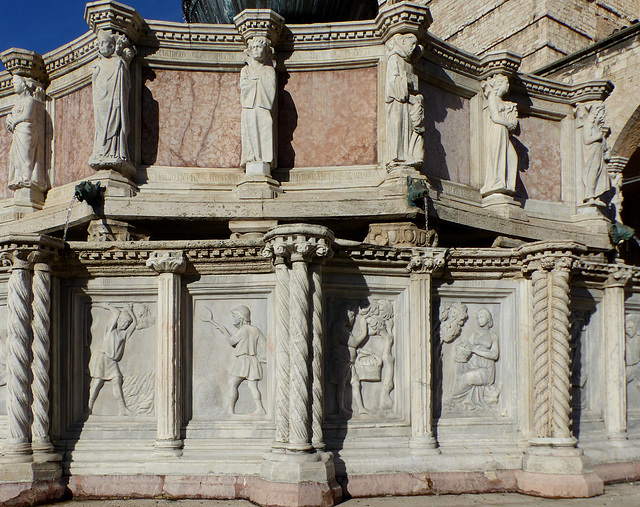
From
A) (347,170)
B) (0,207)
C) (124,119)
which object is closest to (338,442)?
(347,170)

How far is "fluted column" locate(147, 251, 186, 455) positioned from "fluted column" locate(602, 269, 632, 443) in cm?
483

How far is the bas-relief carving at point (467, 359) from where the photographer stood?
7852 millimetres

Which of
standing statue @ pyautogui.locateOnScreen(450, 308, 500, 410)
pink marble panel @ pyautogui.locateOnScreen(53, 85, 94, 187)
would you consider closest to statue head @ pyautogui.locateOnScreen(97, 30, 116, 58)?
pink marble panel @ pyautogui.locateOnScreen(53, 85, 94, 187)

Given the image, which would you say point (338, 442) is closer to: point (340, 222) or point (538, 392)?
point (538, 392)

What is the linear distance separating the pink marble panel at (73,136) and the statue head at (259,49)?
217cm

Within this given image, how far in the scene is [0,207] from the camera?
10.0 meters

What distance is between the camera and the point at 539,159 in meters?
11.0

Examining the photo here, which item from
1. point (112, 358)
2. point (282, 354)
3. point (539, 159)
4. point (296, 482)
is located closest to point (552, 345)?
point (282, 354)

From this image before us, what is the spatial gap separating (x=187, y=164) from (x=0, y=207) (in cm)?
277

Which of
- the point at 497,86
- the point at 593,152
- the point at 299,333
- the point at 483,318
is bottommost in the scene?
the point at 299,333

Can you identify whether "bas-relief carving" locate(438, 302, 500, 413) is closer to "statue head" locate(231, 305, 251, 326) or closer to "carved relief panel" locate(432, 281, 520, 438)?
"carved relief panel" locate(432, 281, 520, 438)

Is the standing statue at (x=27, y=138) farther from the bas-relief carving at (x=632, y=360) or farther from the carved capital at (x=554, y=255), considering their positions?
the bas-relief carving at (x=632, y=360)

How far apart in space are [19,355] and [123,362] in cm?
98

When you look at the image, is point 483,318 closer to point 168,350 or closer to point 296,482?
point 296,482
